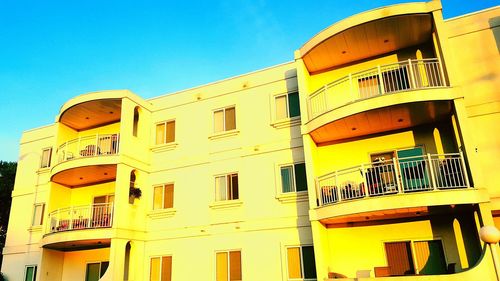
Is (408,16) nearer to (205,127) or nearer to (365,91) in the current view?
(365,91)

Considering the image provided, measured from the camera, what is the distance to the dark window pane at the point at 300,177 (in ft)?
50.5

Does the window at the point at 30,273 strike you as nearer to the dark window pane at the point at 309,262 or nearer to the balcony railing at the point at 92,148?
the balcony railing at the point at 92,148

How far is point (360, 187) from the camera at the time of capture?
1336cm

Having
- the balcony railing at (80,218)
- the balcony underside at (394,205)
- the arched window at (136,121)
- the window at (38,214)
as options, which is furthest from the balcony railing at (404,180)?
the window at (38,214)

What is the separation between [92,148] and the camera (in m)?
19.0

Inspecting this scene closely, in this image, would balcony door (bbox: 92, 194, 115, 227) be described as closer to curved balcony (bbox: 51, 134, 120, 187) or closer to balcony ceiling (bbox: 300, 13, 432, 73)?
curved balcony (bbox: 51, 134, 120, 187)

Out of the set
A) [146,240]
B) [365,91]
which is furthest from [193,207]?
[365,91]

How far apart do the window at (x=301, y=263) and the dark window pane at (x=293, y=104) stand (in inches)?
228

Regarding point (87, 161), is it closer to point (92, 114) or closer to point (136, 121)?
point (136, 121)

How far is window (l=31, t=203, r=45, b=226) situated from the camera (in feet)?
67.9

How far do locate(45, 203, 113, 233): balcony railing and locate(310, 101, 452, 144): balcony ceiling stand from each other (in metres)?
10.3

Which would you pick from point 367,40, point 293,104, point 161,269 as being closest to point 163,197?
point 161,269

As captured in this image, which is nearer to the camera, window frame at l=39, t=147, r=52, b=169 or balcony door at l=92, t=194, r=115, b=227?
balcony door at l=92, t=194, r=115, b=227

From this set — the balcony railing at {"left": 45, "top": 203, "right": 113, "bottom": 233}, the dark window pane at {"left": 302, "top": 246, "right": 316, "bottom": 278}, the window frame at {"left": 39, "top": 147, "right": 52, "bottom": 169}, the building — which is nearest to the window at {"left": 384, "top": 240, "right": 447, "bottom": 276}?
the building
